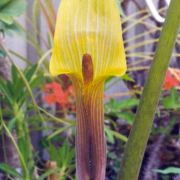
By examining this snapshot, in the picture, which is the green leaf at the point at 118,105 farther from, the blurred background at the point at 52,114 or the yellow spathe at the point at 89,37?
the yellow spathe at the point at 89,37

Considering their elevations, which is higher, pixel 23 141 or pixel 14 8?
pixel 14 8

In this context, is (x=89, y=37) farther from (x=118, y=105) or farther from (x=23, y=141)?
(x=118, y=105)

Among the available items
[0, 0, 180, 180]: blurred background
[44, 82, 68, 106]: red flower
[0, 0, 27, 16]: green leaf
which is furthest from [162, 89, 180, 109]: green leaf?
[0, 0, 27, 16]: green leaf

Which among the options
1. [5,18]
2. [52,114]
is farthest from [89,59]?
[52,114]

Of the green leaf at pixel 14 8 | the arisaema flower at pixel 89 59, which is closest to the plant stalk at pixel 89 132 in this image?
the arisaema flower at pixel 89 59

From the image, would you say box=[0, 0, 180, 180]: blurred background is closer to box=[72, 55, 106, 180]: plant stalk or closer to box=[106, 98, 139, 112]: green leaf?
box=[106, 98, 139, 112]: green leaf

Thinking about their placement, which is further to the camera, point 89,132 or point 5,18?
point 5,18

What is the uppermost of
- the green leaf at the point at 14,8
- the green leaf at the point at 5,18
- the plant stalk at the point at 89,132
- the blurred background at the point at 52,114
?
the green leaf at the point at 14,8

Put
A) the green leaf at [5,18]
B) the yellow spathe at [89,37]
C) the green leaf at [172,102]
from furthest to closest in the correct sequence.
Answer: the green leaf at [172,102] < the green leaf at [5,18] < the yellow spathe at [89,37]
